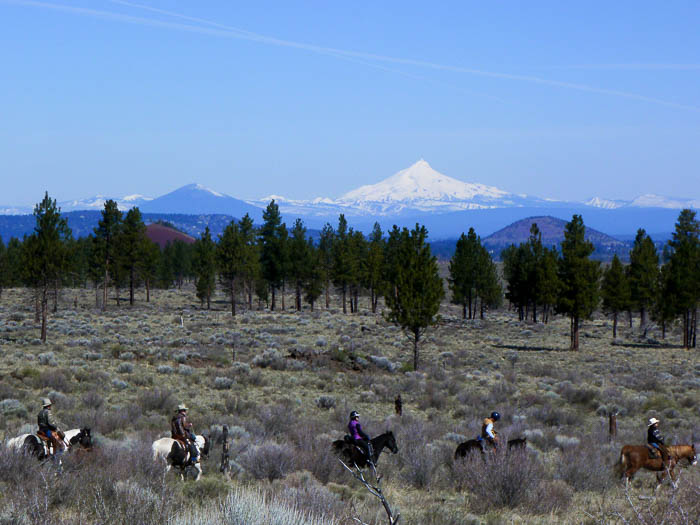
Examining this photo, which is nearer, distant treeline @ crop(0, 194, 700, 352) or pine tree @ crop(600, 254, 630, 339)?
distant treeline @ crop(0, 194, 700, 352)

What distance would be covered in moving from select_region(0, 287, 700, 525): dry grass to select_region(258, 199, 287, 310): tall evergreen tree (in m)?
18.9

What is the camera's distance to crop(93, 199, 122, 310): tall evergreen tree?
60.6 metres

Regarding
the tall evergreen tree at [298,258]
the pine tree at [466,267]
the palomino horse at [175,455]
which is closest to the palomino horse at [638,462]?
the palomino horse at [175,455]

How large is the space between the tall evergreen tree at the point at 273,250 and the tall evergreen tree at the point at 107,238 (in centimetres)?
1610

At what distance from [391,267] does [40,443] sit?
57128mm

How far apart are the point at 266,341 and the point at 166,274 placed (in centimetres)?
6742

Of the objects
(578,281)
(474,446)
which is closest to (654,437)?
(474,446)

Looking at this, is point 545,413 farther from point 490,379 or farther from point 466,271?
point 466,271

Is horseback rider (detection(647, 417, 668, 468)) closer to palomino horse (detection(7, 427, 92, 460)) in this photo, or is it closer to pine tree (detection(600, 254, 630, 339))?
palomino horse (detection(7, 427, 92, 460))

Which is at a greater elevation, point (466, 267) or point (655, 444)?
point (466, 267)

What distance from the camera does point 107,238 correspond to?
202 ft

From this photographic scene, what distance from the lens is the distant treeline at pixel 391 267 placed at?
32.4m

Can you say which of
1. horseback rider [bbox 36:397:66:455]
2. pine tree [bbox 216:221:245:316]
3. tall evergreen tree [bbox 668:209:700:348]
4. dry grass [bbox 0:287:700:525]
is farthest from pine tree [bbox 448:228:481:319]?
horseback rider [bbox 36:397:66:455]

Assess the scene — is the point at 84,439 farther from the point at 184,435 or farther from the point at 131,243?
the point at 131,243
